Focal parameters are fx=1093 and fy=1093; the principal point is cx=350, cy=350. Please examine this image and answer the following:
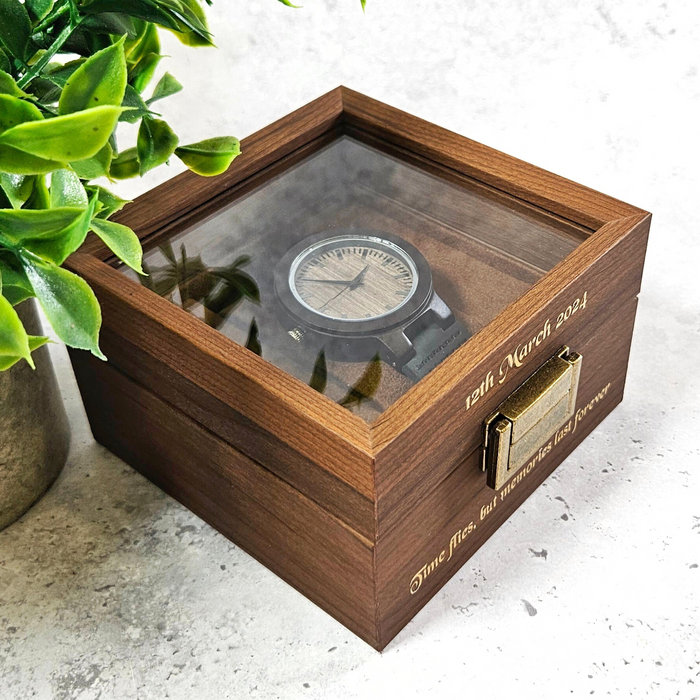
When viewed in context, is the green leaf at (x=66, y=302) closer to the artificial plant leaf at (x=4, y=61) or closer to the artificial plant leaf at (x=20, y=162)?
the artificial plant leaf at (x=20, y=162)

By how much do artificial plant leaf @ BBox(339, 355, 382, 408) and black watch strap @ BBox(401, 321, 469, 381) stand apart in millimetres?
23

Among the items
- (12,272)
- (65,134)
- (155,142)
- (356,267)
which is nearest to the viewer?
(65,134)

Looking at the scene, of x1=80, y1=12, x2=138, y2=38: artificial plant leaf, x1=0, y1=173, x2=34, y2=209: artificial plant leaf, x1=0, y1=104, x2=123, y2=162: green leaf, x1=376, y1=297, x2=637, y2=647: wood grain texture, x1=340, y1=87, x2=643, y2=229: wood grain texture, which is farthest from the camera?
x1=340, y1=87, x2=643, y2=229: wood grain texture

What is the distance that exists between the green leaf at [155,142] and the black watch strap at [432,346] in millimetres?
265

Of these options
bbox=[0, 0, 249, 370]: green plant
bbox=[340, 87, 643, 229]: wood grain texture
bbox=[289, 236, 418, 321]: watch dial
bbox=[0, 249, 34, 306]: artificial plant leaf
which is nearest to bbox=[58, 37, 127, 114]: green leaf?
bbox=[0, 0, 249, 370]: green plant

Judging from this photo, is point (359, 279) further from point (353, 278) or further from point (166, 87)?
point (166, 87)

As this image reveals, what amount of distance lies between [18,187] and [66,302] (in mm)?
93

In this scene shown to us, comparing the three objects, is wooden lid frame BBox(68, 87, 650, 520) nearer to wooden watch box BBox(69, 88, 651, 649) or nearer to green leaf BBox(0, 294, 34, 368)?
wooden watch box BBox(69, 88, 651, 649)

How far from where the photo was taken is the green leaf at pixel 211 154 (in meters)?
0.84

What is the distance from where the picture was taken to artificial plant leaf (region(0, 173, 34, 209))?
2.28 ft

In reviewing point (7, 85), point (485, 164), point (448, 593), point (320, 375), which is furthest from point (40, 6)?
point (448, 593)

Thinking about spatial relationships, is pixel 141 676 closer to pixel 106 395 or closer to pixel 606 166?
pixel 106 395

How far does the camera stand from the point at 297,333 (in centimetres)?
95

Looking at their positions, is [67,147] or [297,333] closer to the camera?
[67,147]
